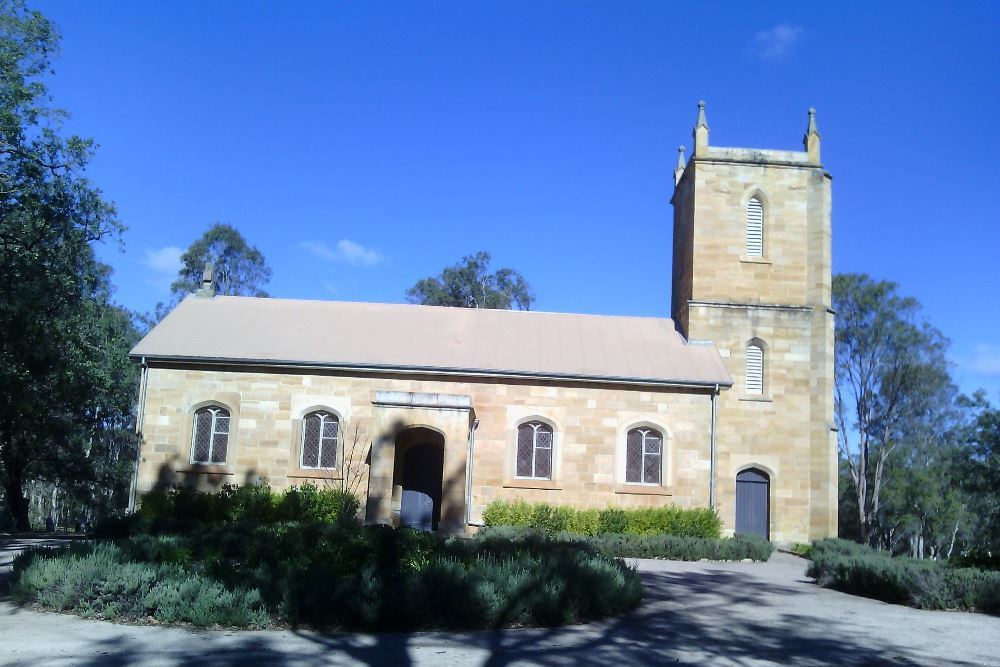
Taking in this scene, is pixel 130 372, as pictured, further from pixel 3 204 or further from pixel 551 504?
pixel 551 504

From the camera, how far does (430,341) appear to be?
25969mm

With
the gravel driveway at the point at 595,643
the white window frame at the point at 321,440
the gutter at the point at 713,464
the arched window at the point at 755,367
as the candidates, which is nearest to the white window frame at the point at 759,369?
the arched window at the point at 755,367

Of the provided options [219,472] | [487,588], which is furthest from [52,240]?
[487,588]

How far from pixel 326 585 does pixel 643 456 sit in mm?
15911

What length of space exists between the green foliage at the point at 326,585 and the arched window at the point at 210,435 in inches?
499

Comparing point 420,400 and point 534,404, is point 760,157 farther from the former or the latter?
point 420,400

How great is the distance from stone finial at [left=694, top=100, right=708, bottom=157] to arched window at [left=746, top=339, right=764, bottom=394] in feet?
21.5

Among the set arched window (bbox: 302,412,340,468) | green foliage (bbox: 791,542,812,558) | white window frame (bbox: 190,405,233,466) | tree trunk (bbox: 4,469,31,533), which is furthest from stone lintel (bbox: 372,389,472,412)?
tree trunk (bbox: 4,469,31,533)

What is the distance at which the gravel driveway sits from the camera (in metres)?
8.43

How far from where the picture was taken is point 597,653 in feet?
29.3

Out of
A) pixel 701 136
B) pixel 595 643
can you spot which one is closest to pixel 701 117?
pixel 701 136

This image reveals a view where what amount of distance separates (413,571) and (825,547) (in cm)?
1271

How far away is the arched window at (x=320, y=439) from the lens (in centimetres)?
2427

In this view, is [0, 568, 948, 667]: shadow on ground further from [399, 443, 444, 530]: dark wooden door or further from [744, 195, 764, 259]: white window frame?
[744, 195, 764, 259]: white window frame
